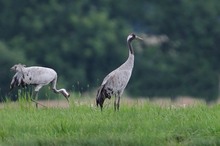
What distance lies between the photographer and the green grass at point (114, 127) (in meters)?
11.7

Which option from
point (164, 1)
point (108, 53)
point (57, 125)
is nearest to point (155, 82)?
point (108, 53)

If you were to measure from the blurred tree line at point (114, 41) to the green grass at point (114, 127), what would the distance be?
74.7 ft

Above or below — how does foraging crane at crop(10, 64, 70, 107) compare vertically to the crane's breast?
above

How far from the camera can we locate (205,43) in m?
38.4

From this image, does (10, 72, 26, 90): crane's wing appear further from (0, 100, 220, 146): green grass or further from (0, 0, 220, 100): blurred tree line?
(0, 0, 220, 100): blurred tree line

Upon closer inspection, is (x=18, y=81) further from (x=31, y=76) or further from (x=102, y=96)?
(x=102, y=96)

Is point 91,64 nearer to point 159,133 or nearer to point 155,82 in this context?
point 155,82

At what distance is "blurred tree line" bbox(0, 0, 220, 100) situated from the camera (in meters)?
37.3

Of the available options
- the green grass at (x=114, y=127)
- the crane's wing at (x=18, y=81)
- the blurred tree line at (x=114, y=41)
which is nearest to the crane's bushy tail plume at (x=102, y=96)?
the green grass at (x=114, y=127)

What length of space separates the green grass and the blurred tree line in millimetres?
22756

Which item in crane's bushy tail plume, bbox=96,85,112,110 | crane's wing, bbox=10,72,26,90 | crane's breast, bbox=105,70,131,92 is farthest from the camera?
crane's wing, bbox=10,72,26,90

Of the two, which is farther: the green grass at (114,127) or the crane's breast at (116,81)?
the crane's breast at (116,81)

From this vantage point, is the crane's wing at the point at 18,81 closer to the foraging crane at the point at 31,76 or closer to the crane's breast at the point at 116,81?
the foraging crane at the point at 31,76

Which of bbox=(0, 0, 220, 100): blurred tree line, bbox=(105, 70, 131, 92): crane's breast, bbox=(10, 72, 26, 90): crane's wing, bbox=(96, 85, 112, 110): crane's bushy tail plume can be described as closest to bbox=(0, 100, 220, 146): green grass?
bbox=(96, 85, 112, 110): crane's bushy tail plume
